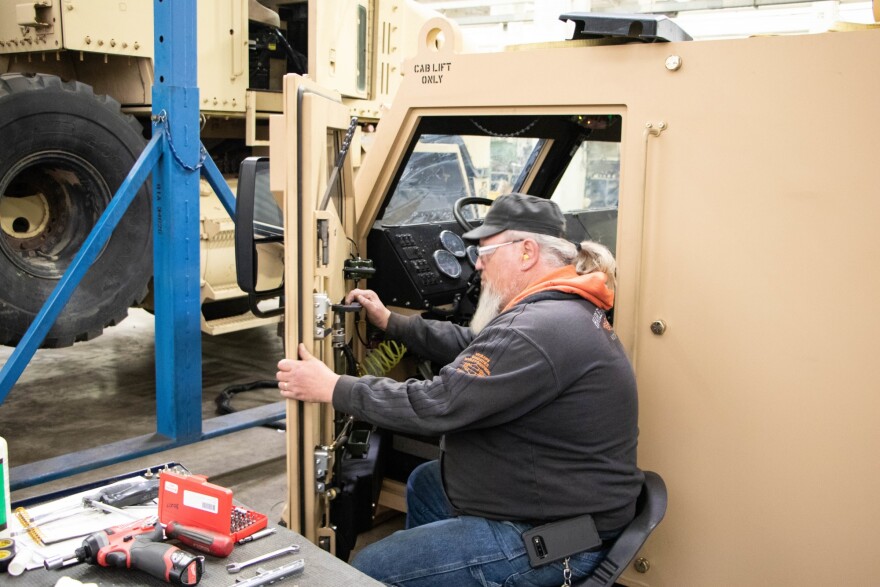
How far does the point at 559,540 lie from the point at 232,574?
0.86 m

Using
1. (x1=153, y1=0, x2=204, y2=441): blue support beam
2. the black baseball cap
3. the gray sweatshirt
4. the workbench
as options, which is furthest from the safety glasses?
(x1=153, y1=0, x2=204, y2=441): blue support beam

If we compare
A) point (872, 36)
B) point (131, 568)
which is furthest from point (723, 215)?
point (131, 568)

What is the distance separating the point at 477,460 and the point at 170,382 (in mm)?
2628

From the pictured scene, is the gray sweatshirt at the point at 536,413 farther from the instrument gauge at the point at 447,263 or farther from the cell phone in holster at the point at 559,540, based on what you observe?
the instrument gauge at the point at 447,263

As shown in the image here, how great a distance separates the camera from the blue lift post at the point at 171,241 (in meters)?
4.02

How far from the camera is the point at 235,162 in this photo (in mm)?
6730

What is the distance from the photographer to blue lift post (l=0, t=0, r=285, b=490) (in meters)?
4.02

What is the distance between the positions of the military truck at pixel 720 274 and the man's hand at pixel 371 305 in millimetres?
157

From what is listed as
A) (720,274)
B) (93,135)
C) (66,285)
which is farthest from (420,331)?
(93,135)

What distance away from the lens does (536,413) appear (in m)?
2.26

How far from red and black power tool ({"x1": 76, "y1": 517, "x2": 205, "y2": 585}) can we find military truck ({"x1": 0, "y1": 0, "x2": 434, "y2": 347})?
2.82 meters

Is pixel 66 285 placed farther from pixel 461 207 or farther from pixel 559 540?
pixel 559 540

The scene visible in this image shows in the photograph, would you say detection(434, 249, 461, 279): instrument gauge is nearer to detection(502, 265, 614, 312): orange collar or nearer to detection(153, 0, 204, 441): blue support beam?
detection(502, 265, 614, 312): orange collar

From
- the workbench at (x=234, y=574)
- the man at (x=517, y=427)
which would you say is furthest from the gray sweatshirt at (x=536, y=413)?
the workbench at (x=234, y=574)
